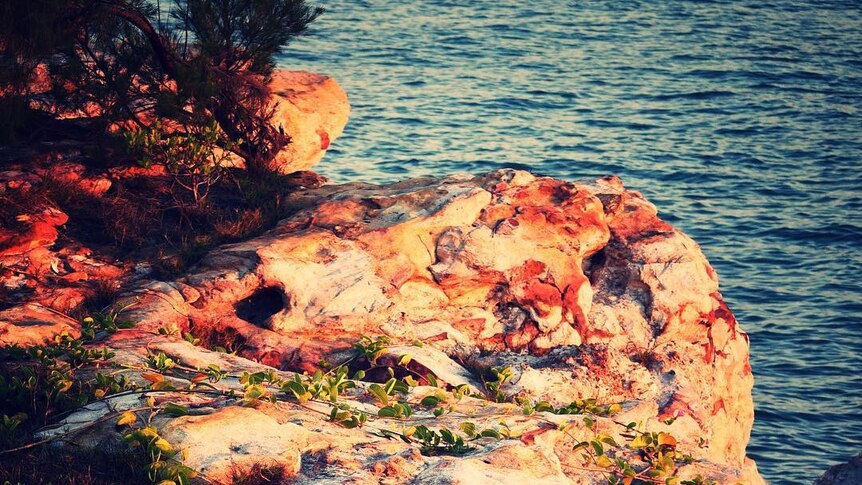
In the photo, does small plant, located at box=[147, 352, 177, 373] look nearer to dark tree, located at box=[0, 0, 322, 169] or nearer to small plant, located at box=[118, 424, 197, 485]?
small plant, located at box=[118, 424, 197, 485]

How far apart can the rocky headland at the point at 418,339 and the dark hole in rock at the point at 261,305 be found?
0.03m

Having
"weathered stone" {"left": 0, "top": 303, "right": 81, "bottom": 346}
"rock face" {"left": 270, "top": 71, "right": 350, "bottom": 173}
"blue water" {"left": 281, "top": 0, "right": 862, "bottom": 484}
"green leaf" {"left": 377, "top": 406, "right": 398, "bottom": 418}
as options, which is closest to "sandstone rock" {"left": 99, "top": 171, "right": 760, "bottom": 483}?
"weathered stone" {"left": 0, "top": 303, "right": 81, "bottom": 346}

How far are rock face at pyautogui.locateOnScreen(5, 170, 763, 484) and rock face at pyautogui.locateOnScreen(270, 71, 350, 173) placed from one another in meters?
3.03

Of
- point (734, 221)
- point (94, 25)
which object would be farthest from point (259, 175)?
point (734, 221)

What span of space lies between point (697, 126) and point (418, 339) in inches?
782

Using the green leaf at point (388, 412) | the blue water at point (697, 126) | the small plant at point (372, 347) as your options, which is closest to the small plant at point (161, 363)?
the green leaf at point (388, 412)

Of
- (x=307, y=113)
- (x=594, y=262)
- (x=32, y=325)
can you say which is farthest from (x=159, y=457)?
(x=307, y=113)

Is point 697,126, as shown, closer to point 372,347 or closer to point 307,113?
point 307,113

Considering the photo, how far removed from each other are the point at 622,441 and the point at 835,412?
27.1ft

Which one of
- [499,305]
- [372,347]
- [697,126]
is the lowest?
[697,126]

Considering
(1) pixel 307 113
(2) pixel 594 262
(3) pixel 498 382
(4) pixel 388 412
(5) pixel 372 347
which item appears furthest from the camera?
(1) pixel 307 113

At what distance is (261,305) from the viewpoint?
10906 mm

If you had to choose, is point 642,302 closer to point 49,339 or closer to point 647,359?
point 647,359

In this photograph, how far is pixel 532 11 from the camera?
41094mm
